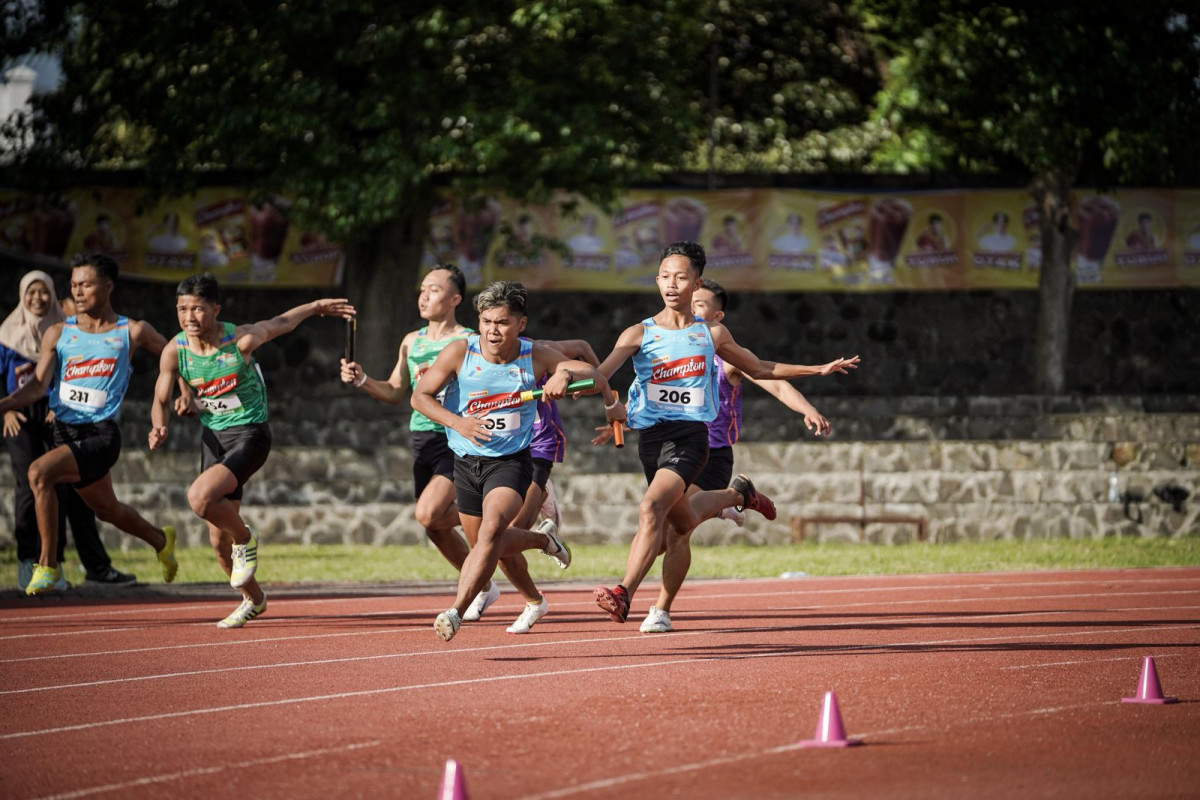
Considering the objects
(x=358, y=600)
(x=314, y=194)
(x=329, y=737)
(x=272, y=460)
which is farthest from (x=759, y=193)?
(x=329, y=737)

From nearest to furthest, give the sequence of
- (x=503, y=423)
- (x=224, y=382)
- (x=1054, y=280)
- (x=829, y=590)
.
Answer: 1. (x=503, y=423)
2. (x=224, y=382)
3. (x=829, y=590)
4. (x=1054, y=280)

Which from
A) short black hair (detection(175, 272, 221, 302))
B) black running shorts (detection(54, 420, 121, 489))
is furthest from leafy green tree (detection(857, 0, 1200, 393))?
short black hair (detection(175, 272, 221, 302))

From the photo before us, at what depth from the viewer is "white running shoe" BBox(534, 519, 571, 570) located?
1093 centimetres

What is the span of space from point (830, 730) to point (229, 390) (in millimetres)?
5522

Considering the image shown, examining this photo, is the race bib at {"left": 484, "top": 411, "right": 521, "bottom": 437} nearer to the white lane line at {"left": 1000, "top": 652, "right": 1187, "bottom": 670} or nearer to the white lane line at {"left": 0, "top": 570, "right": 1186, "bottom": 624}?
the white lane line at {"left": 1000, "top": 652, "right": 1187, "bottom": 670}

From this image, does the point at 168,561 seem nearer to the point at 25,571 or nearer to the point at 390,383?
the point at 25,571

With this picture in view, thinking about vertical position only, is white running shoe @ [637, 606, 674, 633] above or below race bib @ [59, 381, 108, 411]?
below

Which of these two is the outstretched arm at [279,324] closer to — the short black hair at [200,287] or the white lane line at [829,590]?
the short black hair at [200,287]

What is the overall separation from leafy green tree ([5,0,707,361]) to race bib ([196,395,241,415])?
974cm

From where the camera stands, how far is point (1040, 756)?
6867 mm

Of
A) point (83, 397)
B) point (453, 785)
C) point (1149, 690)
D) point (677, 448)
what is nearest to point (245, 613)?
point (83, 397)

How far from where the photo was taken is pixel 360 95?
21.8 m

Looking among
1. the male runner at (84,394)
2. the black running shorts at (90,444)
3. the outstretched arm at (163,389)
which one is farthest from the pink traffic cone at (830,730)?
the black running shorts at (90,444)

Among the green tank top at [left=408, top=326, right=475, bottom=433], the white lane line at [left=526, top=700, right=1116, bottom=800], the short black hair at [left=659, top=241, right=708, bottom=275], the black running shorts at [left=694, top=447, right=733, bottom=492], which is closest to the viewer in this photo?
the white lane line at [left=526, top=700, right=1116, bottom=800]
